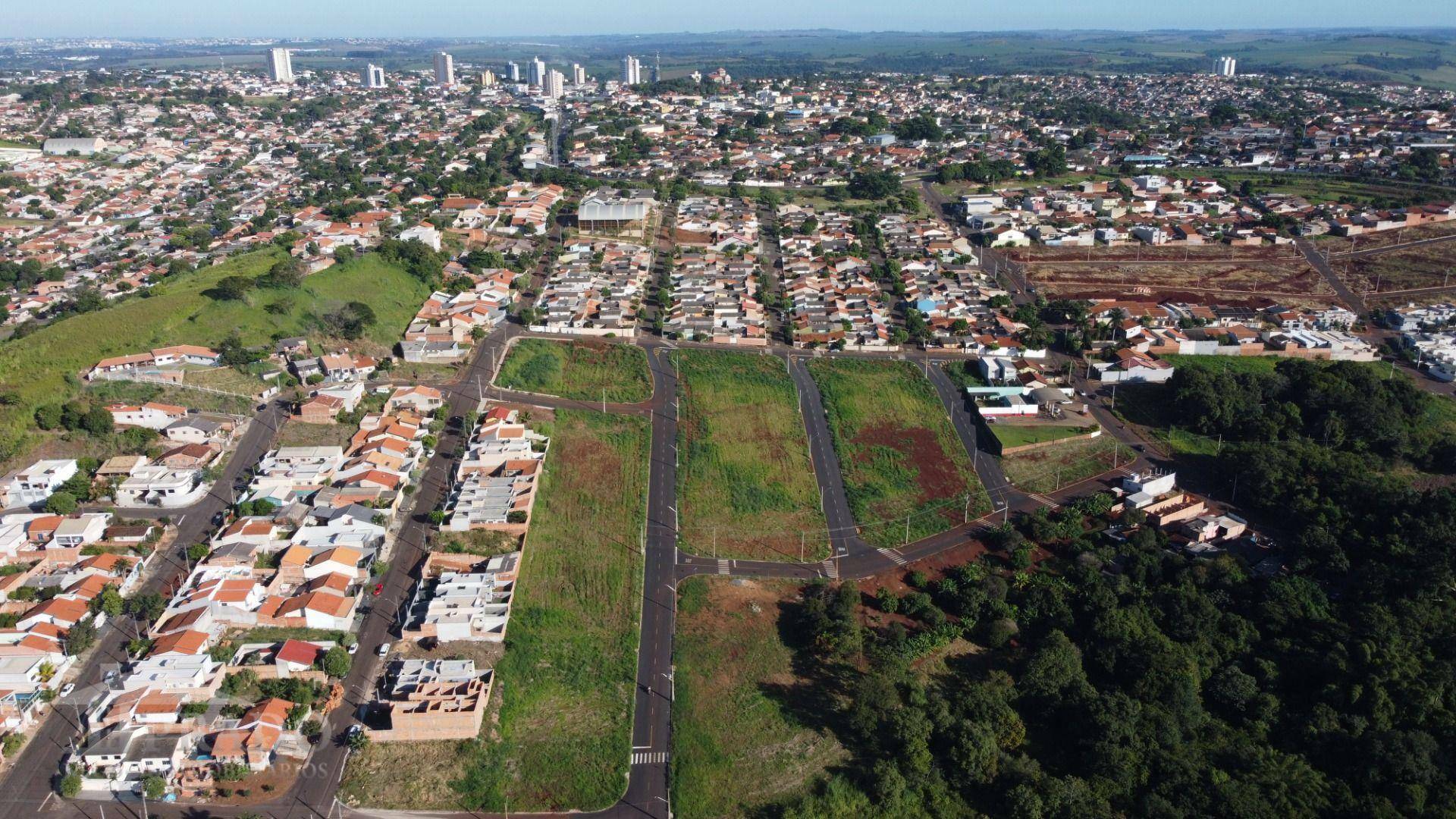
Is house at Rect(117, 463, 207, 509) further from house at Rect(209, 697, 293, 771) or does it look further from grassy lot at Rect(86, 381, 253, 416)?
house at Rect(209, 697, 293, 771)

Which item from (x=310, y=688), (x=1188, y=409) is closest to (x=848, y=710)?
(x=310, y=688)

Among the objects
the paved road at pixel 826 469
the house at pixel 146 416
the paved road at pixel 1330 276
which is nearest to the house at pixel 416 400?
the house at pixel 146 416

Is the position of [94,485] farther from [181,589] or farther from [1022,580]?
[1022,580]

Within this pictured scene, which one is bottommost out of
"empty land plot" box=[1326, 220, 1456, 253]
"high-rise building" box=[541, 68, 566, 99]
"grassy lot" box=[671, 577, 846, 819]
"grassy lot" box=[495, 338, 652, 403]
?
"grassy lot" box=[671, 577, 846, 819]

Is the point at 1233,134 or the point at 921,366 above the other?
the point at 1233,134

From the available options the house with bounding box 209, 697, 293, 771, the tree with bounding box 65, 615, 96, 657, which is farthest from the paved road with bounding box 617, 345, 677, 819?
the tree with bounding box 65, 615, 96, 657

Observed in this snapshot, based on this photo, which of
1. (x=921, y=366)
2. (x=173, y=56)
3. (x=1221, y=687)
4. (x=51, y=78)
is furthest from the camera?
(x=173, y=56)

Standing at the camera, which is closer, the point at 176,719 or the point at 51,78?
the point at 176,719
